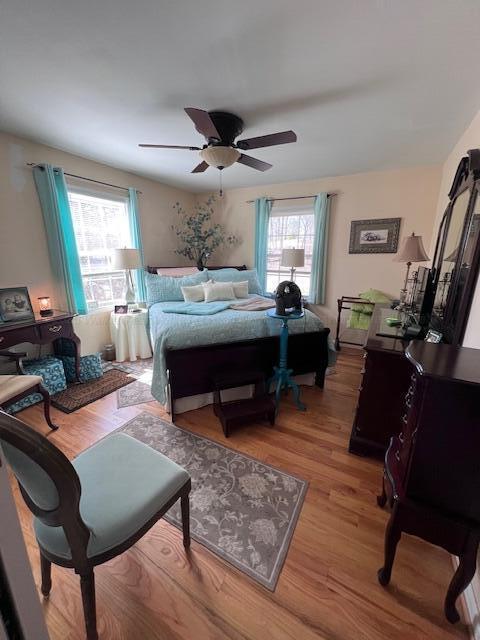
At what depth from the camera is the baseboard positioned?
3.19ft

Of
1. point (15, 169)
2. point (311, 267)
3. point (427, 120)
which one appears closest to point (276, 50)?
point (427, 120)

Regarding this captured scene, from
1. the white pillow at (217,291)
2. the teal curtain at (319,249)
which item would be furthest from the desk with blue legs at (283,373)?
the teal curtain at (319,249)

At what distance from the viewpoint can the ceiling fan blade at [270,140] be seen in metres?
1.81

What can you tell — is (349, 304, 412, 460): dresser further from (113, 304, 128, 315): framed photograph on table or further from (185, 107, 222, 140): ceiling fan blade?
(113, 304, 128, 315): framed photograph on table

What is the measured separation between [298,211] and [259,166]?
5.91 feet

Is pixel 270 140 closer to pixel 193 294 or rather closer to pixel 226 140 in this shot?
pixel 226 140

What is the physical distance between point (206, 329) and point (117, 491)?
4.65 ft

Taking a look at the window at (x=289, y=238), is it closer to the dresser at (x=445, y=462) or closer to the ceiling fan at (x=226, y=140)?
the ceiling fan at (x=226, y=140)

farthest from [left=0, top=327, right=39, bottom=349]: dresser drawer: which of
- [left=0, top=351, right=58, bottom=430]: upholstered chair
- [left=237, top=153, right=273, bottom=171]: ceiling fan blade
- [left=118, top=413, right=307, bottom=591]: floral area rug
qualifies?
[left=237, top=153, right=273, bottom=171]: ceiling fan blade

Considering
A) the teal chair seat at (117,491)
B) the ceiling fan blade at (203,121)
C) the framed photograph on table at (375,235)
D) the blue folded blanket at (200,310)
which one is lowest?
the teal chair seat at (117,491)

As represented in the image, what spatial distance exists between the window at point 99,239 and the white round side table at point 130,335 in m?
0.38

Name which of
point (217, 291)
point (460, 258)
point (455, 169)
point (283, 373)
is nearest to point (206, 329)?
point (283, 373)

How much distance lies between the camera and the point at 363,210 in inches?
143

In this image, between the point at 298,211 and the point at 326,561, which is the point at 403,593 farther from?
the point at 298,211
